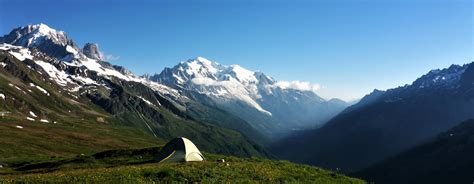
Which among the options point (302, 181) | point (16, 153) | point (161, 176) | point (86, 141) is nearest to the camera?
point (161, 176)

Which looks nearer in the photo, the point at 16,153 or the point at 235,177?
the point at 235,177

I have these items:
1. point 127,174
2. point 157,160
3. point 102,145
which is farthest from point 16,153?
point 127,174

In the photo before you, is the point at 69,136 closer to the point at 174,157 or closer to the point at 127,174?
the point at 174,157

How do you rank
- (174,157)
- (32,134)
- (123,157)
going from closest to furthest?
(174,157)
(123,157)
(32,134)

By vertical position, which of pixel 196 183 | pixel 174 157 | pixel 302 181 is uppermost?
pixel 174 157

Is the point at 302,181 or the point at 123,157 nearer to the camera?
the point at 302,181

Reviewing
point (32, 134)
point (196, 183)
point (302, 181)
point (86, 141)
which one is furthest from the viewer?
point (86, 141)

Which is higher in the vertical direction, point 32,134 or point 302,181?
point 32,134

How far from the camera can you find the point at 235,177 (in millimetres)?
37844

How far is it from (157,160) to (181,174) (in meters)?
18.8

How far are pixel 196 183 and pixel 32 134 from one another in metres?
166

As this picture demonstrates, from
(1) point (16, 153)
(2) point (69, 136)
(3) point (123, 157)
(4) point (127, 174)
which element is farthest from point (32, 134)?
(4) point (127, 174)

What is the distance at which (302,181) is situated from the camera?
3981 cm

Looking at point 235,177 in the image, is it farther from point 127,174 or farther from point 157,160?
point 157,160
